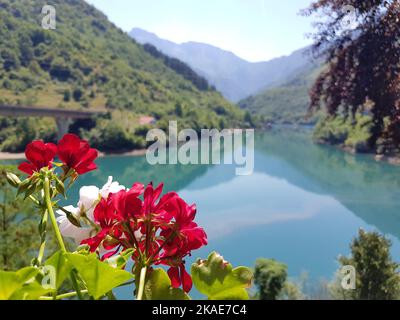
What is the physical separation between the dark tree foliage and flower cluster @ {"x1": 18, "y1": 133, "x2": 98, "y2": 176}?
2.53m

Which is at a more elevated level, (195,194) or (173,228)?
(173,228)

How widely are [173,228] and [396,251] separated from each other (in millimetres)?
16971

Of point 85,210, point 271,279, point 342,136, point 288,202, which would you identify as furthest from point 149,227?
point 342,136

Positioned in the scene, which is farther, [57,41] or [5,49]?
[57,41]

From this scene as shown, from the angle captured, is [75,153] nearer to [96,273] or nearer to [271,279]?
[96,273]

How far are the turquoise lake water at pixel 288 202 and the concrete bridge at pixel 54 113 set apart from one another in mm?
5840

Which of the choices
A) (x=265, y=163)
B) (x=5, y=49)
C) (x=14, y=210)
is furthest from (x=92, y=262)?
(x=5, y=49)

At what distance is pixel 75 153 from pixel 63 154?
2 centimetres

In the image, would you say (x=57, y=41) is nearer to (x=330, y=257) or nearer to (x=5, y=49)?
(x=5, y=49)

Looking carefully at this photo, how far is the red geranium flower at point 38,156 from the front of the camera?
0.57m

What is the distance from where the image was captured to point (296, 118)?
4284 inches

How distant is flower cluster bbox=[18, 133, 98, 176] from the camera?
576mm
